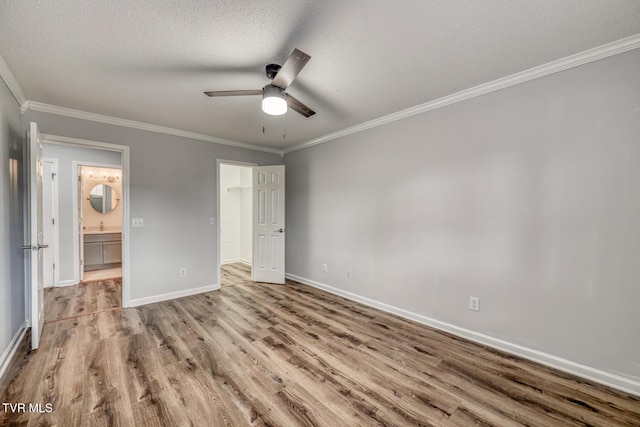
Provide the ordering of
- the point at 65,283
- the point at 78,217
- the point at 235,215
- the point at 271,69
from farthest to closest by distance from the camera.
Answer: the point at 235,215 → the point at 78,217 → the point at 65,283 → the point at 271,69

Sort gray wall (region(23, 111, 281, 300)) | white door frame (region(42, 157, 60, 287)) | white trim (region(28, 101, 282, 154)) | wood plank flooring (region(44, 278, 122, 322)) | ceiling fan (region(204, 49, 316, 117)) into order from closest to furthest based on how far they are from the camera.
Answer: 1. ceiling fan (region(204, 49, 316, 117))
2. white trim (region(28, 101, 282, 154))
3. wood plank flooring (region(44, 278, 122, 322))
4. gray wall (region(23, 111, 281, 300))
5. white door frame (region(42, 157, 60, 287))

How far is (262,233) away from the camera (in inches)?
182

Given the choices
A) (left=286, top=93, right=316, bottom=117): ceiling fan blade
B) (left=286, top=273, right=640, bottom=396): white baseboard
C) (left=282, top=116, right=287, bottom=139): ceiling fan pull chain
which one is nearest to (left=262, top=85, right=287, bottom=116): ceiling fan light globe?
(left=286, top=93, right=316, bottom=117): ceiling fan blade

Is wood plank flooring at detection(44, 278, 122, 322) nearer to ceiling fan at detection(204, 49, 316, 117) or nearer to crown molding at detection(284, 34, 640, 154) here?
ceiling fan at detection(204, 49, 316, 117)

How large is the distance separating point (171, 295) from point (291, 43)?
3.66 metres

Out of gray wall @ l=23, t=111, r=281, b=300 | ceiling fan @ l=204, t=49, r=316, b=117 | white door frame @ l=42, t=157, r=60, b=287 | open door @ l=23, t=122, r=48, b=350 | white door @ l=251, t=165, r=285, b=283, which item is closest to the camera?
ceiling fan @ l=204, t=49, r=316, b=117

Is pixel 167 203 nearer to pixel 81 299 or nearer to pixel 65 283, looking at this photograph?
pixel 81 299

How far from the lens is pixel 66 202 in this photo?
4332 mm

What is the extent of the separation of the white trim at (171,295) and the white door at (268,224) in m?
0.83

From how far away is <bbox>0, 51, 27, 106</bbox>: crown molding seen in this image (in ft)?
6.75

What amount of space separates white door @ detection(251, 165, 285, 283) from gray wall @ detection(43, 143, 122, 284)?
3.01 m

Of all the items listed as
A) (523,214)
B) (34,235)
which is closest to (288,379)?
(523,214)

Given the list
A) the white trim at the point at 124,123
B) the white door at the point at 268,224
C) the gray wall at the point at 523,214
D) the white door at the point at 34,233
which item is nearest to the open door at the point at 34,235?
the white door at the point at 34,233

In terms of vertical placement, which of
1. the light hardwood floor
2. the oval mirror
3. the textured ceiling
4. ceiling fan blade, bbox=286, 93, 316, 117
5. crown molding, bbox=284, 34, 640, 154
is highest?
the textured ceiling
